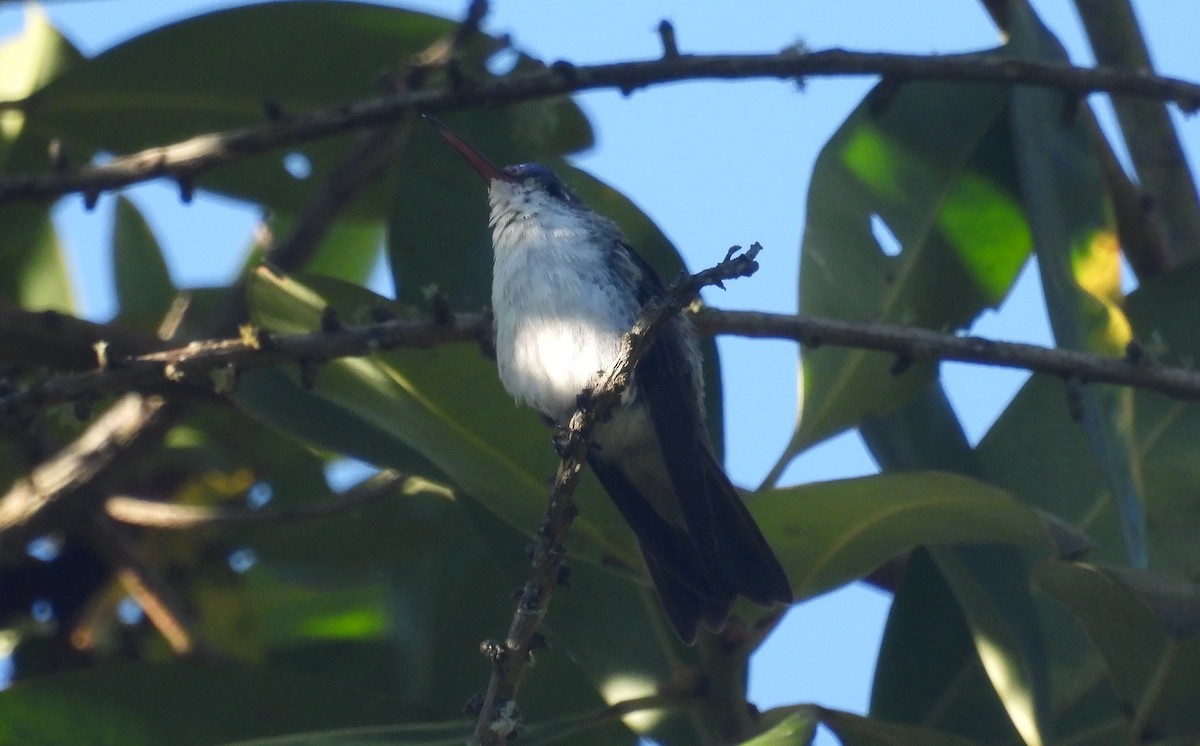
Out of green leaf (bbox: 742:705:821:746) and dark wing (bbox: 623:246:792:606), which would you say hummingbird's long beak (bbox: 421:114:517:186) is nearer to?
dark wing (bbox: 623:246:792:606)

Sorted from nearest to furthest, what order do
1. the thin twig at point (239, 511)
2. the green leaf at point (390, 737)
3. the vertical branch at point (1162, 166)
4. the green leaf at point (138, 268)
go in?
1. the green leaf at point (390, 737)
2. the thin twig at point (239, 511)
3. the vertical branch at point (1162, 166)
4. the green leaf at point (138, 268)

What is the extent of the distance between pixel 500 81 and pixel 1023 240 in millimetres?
1461

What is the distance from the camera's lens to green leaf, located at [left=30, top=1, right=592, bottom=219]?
421 centimetres

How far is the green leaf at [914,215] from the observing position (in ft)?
12.5

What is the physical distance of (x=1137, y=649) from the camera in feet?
9.86

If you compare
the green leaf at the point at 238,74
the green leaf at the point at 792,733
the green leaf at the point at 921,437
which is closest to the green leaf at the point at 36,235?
the green leaf at the point at 238,74

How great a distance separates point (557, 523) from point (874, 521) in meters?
0.84

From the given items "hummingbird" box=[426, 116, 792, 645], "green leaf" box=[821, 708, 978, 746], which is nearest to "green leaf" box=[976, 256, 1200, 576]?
"green leaf" box=[821, 708, 978, 746]

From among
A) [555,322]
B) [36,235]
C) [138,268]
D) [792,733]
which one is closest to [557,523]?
[792,733]

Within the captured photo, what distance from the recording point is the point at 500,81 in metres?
3.54

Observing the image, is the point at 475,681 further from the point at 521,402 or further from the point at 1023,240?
the point at 1023,240

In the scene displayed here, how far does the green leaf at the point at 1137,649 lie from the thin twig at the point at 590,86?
4.10ft

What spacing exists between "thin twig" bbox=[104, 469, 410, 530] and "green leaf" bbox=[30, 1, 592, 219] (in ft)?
3.64

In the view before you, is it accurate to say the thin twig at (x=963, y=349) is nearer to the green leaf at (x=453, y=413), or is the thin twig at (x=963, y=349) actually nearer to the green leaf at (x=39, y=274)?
the green leaf at (x=453, y=413)
